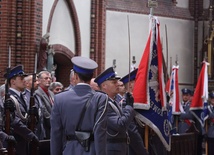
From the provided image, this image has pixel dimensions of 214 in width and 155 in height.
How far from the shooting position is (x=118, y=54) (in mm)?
23922

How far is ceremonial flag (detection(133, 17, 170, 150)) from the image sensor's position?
35.8 feet

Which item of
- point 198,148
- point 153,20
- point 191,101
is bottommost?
point 198,148

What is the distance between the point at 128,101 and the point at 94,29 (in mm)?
12401

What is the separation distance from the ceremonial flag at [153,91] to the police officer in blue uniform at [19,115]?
5.45 ft

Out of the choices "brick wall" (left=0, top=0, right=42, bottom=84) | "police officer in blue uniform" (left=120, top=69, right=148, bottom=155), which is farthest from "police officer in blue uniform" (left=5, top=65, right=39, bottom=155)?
"brick wall" (left=0, top=0, right=42, bottom=84)

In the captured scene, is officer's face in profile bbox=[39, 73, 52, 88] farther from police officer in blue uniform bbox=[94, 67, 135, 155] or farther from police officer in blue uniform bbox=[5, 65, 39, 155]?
police officer in blue uniform bbox=[94, 67, 135, 155]

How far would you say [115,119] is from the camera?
8984mm

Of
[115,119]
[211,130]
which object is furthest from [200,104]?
[115,119]

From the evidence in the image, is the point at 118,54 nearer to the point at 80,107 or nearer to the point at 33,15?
the point at 33,15

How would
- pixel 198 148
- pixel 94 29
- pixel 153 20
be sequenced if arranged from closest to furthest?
pixel 153 20
pixel 198 148
pixel 94 29

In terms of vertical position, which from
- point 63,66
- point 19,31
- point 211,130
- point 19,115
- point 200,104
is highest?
point 19,31

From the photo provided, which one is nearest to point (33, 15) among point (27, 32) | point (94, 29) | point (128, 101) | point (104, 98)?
point (27, 32)

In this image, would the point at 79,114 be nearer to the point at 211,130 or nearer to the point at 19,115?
the point at 19,115

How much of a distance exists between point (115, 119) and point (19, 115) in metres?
2.05
